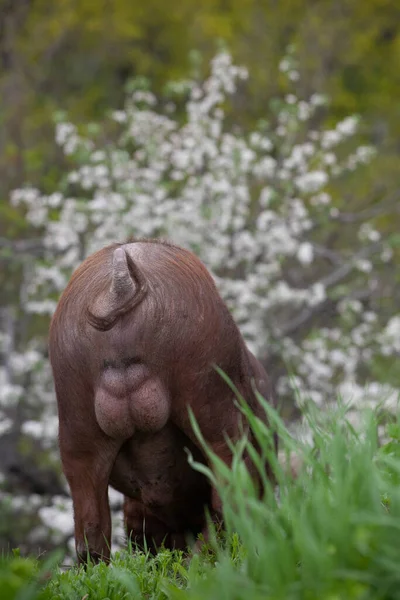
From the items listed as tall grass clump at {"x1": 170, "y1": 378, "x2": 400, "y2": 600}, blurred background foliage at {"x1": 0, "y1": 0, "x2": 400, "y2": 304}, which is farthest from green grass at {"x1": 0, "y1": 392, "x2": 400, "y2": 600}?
blurred background foliage at {"x1": 0, "y1": 0, "x2": 400, "y2": 304}

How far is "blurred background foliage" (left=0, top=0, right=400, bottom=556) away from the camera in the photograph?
443 inches

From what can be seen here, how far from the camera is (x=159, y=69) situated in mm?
15766

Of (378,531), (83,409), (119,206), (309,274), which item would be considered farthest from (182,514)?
(309,274)

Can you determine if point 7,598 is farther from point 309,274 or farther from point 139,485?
point 309,274

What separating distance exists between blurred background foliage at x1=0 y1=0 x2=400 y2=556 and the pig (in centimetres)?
543

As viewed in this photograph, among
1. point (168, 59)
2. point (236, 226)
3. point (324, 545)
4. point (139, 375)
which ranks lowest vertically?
point (324, 545)

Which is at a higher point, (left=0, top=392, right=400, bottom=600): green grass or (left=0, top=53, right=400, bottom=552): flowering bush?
(left=0, top=53, right=400, bottom=552): flowering bush

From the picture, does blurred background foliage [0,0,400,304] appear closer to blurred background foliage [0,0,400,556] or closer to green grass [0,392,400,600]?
blurred background foliage [0,0,400,556]

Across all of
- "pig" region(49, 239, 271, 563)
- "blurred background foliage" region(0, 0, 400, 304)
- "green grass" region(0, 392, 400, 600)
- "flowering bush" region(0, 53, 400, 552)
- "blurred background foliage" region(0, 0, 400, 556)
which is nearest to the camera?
"green grass" region(0, 392, 400, 600)

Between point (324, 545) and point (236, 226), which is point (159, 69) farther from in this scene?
point (324, 545)

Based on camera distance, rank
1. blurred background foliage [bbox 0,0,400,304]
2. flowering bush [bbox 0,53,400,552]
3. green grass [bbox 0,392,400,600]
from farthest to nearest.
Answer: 1. blurred background foliage [bbox 0,0,400,304]
2. flowering bush [bbox 0,53,400,552]
3. green grass [bbox 0,392,400,600]

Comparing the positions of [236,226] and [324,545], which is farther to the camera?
[236,226]

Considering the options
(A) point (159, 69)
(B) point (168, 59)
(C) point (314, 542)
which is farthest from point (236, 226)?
(B) point (168, 59)

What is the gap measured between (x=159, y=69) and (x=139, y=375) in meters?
13.0
